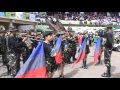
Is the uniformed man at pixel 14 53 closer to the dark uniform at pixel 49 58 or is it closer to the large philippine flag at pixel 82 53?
the dark uniform at pixel 49 58

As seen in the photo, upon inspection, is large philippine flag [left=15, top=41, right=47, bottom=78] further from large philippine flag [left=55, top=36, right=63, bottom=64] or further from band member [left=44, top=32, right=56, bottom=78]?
large philippine flag [left=55, top=36, right=63, bottom=64]

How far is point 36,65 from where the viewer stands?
7.27m

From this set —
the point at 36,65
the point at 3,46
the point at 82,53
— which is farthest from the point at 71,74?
the point at 36,65

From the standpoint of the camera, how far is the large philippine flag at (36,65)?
7055mm

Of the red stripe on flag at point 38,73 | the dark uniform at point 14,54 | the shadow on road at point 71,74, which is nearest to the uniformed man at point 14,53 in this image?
the dark uniform at point 14,54

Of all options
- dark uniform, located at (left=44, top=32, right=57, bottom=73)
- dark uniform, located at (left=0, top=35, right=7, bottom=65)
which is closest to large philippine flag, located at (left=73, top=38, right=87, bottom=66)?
dark uniform, located at (left=0, top=35, right=7, bottom=65)

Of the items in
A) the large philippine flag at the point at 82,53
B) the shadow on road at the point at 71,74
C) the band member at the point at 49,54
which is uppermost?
the band member at the point at 49,54

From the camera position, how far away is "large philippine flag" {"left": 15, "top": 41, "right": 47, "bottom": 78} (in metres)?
7.05

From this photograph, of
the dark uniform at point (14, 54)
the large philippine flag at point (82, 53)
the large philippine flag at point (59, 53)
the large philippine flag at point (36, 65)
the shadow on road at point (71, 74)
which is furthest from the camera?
the large philippine flag at point (82, 53)

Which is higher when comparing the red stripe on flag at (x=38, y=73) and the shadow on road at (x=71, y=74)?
the red stripe on flag at (x=38, y=73)

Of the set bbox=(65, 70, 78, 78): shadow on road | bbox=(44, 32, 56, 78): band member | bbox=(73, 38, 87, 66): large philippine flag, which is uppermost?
bbox=(44, 32, 56, 78): band member

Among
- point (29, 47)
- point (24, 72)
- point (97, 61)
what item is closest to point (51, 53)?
point (24, 72)

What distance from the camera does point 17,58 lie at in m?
9.57
